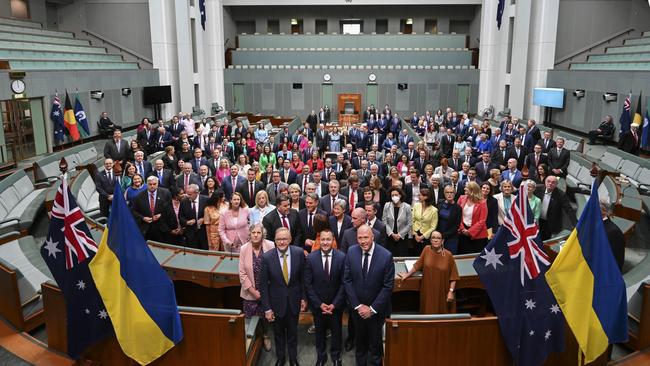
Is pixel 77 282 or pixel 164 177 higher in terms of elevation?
pixel 164 177

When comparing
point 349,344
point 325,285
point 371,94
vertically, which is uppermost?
point 371,94

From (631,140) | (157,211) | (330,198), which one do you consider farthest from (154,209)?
(631,140)

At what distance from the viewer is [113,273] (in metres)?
4.66

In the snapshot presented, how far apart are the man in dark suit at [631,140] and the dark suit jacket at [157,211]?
47.8 feet

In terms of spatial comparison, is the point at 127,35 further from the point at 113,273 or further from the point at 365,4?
the point at 113,273

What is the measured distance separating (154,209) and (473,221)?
5041 mm

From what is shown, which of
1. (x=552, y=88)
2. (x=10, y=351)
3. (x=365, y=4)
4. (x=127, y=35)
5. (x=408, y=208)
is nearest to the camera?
(x=10, y=351)

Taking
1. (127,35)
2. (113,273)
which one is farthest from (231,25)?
(113,273)

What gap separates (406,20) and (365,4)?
365cm

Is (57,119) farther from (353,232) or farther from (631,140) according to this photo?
(631,140)

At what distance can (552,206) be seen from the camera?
25.5 feet

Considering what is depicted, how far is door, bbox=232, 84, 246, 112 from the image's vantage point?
102 ft

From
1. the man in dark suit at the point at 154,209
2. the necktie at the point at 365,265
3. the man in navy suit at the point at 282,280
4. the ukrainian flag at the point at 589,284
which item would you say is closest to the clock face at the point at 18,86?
the man in dark suit at the point at 154,209

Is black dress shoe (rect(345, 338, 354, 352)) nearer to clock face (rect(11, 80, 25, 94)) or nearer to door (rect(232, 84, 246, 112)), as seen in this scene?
clock face (rect(11, 80, 25, 94))
